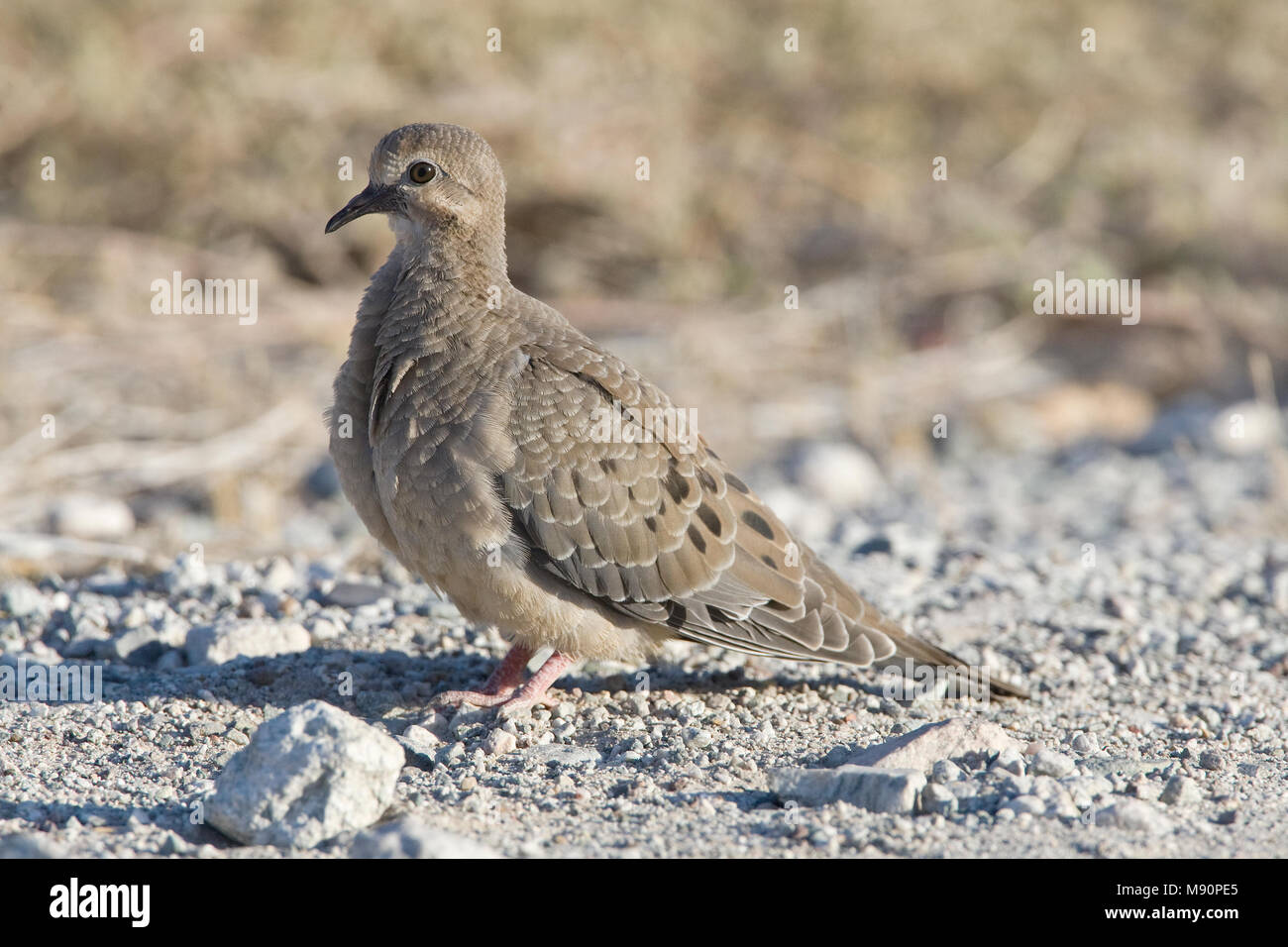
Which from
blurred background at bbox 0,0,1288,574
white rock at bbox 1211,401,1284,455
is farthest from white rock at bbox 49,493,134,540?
white rock at bbox 1211,401,1284,455

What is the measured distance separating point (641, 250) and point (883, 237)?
6.31 feet

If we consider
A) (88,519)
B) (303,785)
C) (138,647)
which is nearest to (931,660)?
(303,785)

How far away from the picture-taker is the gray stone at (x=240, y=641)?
481 cm

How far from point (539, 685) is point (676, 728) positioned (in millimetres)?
486

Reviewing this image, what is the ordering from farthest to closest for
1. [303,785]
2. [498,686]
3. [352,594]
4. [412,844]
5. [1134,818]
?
[352,594], [498,686], [1134,818], [303,785], [412,844]

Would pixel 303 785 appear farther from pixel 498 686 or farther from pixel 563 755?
pixel 498 686

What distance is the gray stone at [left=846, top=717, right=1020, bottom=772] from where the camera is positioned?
156 inches

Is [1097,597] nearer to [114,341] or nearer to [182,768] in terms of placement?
[182,768]

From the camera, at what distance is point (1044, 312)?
399 inches

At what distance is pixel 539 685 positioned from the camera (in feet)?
14.9

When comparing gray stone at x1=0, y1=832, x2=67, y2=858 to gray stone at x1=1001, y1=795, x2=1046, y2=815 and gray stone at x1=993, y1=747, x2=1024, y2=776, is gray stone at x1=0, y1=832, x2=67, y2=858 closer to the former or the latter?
gray stone at x1=1001, y1=795, x2=1046, y2=815
